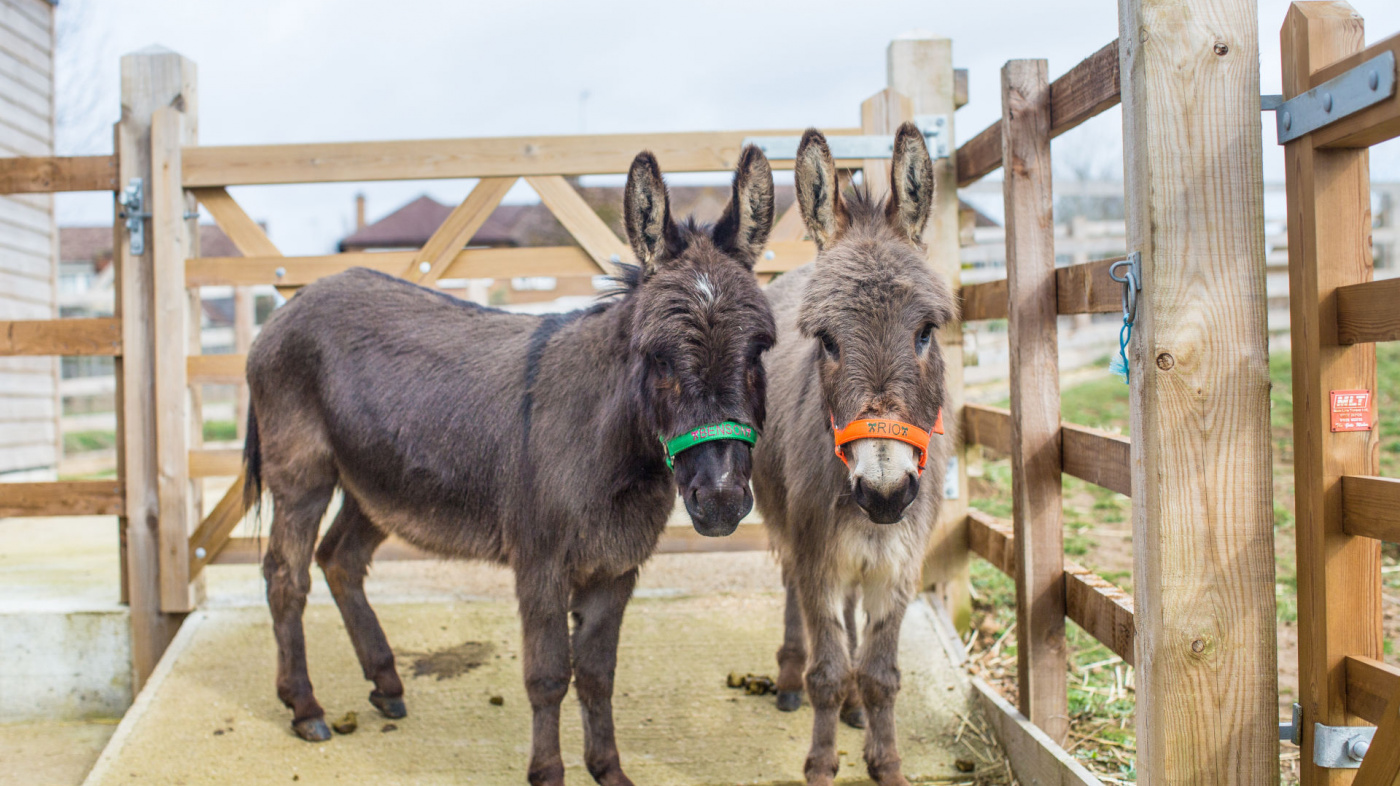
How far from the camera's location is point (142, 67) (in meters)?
4.47

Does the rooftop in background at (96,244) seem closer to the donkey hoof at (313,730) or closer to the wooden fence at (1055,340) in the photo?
the wooden fence at (1055,340)

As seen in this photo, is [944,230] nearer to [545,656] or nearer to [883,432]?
[883,432]

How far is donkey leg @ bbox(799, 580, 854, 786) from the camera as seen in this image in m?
3.07

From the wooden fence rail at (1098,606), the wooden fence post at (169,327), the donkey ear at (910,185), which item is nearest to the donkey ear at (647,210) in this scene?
the donkey ear at (910,185)

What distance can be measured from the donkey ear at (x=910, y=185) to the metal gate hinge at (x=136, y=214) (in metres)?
3.72

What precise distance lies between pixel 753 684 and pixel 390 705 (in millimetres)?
1625

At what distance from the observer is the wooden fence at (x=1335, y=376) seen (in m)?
2.04

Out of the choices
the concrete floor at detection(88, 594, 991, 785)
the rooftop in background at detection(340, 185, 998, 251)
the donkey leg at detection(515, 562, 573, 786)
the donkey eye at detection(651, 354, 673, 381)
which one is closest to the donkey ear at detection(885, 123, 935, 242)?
the donkey eye at detection(651, 354, 673, 381)

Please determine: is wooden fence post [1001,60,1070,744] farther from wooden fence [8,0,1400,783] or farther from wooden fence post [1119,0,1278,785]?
wooden fence post [1119,0,1278,785]

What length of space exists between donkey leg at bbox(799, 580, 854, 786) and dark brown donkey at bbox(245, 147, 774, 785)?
26.2 inches

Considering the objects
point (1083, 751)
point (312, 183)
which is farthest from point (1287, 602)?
point (312, 183)

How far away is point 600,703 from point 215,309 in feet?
148

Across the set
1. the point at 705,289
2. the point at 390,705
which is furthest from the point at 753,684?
the point at 705,289

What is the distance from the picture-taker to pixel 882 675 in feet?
10.2
